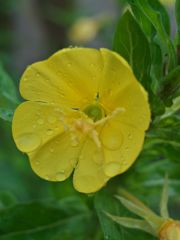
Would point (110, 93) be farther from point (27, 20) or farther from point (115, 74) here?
point (27, 20)

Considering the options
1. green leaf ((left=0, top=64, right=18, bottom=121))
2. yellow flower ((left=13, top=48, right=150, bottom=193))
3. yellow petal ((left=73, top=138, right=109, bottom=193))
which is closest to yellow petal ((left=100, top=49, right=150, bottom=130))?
yellow flower ((left=13, top=48, right=150, bottom=193))

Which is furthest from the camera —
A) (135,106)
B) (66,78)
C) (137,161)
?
(137,161)

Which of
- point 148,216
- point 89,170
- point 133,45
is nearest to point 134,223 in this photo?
point 148,216

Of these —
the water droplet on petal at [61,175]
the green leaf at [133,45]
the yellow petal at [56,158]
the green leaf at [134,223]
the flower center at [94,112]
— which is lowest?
the green leaf at [134,223]

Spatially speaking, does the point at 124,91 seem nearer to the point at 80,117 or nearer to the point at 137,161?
the point at 80,117

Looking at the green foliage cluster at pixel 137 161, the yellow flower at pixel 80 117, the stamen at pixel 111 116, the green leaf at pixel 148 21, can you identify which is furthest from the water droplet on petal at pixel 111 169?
the green leaf at pixel 148 21

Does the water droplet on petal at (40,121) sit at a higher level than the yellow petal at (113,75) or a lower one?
lower

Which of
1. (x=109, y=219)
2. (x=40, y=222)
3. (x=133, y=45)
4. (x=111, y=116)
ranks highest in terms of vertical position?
(x=133, y=45)

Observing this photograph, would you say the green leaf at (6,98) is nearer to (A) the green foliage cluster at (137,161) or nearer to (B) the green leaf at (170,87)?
(A) the green foliage cluster at (137,161)
